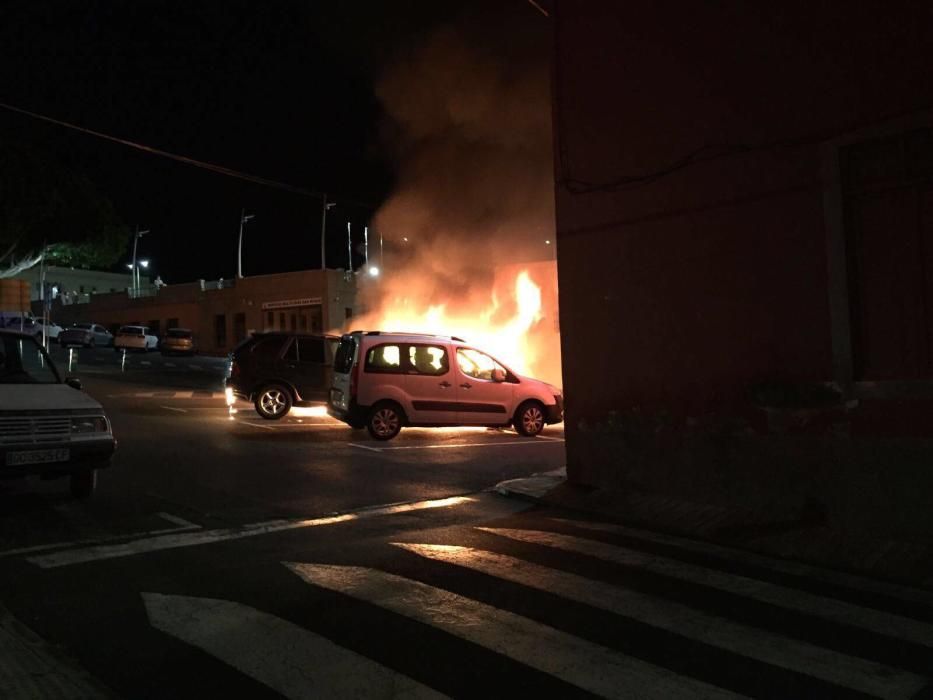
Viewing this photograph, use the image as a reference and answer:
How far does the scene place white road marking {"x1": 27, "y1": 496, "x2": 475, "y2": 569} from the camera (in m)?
5.40

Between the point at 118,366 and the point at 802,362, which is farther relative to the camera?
the point at 118,366

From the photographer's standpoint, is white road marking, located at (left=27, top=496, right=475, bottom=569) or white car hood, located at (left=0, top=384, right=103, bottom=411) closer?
white road marking, located at (left=27, top=496, right=475, bottom=569)

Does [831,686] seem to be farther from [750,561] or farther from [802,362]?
[802,362]

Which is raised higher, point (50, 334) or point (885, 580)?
point (50, 334)

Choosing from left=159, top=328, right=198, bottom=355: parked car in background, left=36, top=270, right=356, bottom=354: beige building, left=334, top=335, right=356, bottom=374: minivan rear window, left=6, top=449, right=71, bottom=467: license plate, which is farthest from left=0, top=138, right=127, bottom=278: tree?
left=6, top=449, right=71, bottom=467: license plate

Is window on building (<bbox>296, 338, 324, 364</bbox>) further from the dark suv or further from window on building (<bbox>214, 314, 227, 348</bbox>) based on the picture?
window on building (<bbox>214, 314, 227, 348</bbox>)

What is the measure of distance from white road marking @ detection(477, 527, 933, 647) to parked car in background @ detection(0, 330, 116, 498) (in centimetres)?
367

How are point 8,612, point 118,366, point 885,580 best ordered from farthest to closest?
point 118,366 → point 885,580 → point 8,612

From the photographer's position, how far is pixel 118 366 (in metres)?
27.3

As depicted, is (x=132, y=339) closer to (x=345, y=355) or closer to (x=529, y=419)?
(x=345, y=355)

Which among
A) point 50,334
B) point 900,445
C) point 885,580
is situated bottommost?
point 885,580

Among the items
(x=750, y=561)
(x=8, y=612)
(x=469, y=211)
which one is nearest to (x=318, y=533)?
(x=8, y=612)

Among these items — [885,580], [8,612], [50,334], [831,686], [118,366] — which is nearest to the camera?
[831,686]

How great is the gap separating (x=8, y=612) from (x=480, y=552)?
297 cm
